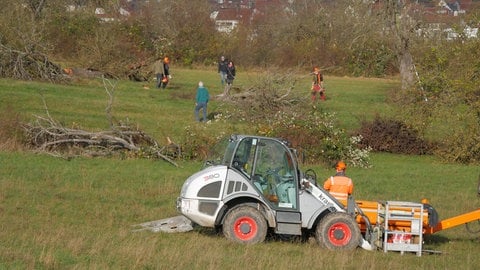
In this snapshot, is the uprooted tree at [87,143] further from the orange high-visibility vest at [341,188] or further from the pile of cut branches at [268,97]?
the orange high-visibility vest at [341,188]

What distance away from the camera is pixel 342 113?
134 feet

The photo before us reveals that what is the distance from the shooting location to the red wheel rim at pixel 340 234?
52.6 ft

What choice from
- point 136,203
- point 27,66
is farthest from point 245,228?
point 27,66

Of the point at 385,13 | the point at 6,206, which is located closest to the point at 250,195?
the point at 6,206

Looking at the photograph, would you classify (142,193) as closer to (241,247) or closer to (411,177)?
(241,247)

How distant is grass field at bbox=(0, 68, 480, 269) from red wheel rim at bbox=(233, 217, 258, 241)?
279 millimetres

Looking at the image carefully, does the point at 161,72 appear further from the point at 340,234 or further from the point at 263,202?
the point at 340,234

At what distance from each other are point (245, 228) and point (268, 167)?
119cm

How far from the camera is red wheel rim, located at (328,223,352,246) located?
52.6 feet

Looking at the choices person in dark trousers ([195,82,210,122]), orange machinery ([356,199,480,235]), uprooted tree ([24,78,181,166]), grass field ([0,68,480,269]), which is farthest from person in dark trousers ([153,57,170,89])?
orange machinery ([356,199,480,235])

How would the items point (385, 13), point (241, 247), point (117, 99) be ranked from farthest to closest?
point (385, 13)
point (117, 99)
point (241, 247)

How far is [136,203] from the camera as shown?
20406 mm

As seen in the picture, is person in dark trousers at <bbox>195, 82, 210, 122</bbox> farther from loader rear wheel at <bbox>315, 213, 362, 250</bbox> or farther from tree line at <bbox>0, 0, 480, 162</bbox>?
loader rear wheel at <bbox>315, 213, 362, 250</bbox>

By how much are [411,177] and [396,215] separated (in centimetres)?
1114
